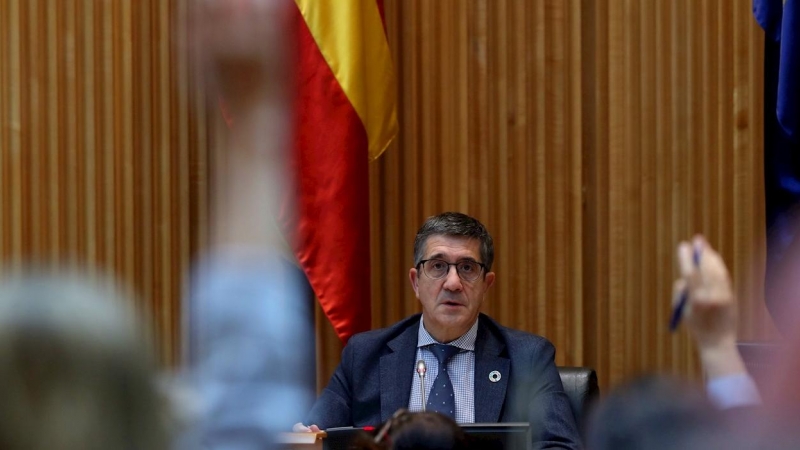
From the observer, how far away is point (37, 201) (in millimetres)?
4629

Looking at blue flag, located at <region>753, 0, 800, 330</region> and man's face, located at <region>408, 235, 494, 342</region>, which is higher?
blue flag, located at <region>753, 0, 800, 330</region>

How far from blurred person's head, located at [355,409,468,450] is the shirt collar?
7.24ft

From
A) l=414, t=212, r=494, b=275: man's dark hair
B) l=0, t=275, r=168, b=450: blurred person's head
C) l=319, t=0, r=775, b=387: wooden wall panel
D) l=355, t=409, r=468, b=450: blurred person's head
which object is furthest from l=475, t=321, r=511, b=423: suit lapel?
l=0, t=275, r=168, b=450: blurred person's head

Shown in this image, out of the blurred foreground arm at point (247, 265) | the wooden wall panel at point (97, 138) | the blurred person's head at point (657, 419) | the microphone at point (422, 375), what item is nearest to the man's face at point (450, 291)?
the microphone at point (422, 375)

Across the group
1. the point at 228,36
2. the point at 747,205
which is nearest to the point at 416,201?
the point at 747,205

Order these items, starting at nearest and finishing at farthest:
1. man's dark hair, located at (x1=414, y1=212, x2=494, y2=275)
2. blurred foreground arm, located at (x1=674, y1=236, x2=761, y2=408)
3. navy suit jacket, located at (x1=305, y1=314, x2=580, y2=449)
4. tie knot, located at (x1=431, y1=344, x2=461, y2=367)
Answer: blurred foreground arm, located at (x1=674, y1=236, x2=761, y2=408), navy suit jacket, located at (x1=305, y1=314, x2=580, y2=449), tie knot, located at (x1=431, y1=344, x2=461, y2=367), man's dark hair, located at (x1=414, y1=212, x2=494, y2=275)

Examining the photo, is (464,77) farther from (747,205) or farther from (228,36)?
(228,36)

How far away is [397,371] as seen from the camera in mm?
3768

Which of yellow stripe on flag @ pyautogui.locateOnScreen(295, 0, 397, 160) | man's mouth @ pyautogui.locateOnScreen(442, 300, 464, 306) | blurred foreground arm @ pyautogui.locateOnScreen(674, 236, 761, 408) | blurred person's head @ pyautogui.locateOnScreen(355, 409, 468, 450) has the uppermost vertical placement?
yellow stripe on flag @ pyautogui.locateOnScreen(295, 0, 397, 160)

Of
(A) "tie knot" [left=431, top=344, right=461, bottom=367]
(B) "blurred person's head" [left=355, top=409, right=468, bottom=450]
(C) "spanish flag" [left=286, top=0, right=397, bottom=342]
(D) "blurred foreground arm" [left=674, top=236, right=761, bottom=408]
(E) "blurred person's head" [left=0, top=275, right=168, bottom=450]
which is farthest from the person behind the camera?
(C) "spanish flag" [left=286, top=0, right=397, bottom=342]

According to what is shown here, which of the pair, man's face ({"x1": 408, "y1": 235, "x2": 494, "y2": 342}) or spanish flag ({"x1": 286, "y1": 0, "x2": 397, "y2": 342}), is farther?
spanish flag ({"x1": 286, "y1": 0, "x2": 397, "y2": 342})

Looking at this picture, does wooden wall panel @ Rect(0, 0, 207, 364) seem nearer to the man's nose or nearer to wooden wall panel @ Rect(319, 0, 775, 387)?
wooden wall panel @ Rect(319, 0, 775, 387)

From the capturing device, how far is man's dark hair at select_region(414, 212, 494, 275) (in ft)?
12.9

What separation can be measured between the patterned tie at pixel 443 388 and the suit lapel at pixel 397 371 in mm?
83
